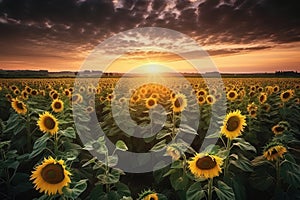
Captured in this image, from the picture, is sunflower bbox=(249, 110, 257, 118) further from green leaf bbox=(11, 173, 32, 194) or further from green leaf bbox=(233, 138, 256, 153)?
green leaf bbox=(11, 173, 32, 194)

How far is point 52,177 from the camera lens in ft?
8.39

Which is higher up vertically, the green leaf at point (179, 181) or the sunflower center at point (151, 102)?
the sunflower center at point (151, 102)

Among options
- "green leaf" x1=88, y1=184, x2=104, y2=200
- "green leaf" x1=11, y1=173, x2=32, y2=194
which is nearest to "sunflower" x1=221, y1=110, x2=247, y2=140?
→ "green leaf" x1=88, y1=184, x2=104, y2=200

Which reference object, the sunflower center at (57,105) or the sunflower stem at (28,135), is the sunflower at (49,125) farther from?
the sunflower center at (57,105)

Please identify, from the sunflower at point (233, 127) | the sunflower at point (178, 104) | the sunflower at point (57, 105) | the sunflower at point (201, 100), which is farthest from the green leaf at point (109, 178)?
the sunflower at point (201, 100)

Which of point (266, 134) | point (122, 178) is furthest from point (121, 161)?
point (266, 134)

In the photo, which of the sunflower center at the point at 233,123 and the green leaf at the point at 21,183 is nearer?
the sunflower center at the point at 233,123

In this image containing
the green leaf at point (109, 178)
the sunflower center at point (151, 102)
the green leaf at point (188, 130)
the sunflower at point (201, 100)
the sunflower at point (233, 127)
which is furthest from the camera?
the sunflower at point (201, 100)

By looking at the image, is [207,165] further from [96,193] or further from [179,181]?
[96,193]

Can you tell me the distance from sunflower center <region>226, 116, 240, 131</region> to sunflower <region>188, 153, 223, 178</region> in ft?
2.79

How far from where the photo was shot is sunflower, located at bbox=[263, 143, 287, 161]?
3334mm

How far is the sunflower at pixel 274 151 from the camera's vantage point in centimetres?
333

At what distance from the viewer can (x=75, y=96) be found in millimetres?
7723

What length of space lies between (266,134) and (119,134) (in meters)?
2.91
